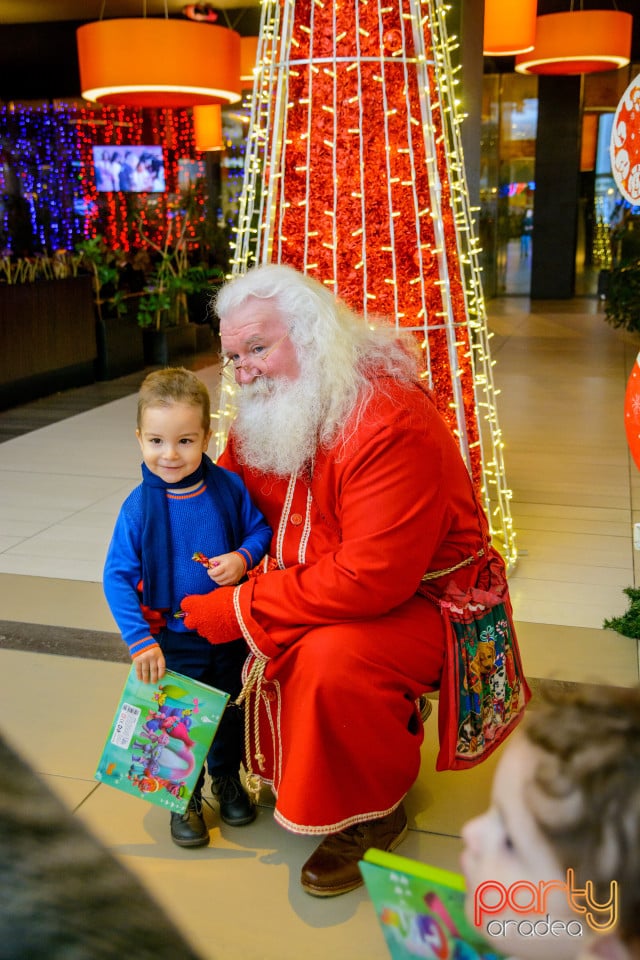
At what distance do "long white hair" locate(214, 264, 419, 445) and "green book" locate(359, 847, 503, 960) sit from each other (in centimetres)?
114

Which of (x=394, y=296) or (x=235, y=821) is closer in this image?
(x=235, y=821)

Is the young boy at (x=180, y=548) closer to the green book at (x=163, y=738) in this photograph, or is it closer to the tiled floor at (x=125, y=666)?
the green book at (x=163, y=738)

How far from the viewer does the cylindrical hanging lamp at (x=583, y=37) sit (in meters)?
8.72

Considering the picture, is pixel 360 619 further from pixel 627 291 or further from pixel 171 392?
pixel 627 291

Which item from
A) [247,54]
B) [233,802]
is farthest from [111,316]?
[233,802]

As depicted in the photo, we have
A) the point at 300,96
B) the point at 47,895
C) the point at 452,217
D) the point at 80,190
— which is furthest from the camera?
the point at 80,190

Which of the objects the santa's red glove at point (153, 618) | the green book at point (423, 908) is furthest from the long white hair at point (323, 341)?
the green book at point (423, 908)

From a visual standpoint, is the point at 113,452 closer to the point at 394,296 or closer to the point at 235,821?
the point at 394,296

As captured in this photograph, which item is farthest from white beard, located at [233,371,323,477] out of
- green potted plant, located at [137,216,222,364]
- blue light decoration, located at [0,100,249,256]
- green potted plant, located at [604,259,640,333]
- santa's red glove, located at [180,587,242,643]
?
blue light decoration, located at [0,100,249,256]

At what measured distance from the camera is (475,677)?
2.09 m

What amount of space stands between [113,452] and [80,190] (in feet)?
27.0

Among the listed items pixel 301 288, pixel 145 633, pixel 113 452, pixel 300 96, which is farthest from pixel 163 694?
pixel 113 452

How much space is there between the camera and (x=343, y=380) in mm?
2080

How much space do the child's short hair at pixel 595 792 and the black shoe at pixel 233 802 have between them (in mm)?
1411
